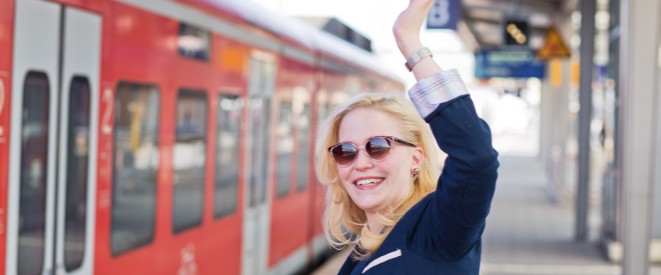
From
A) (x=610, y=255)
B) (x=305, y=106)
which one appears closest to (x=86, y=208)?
(x=305, y=106)

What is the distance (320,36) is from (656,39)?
393 centimetres

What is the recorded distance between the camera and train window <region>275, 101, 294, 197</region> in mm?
7887

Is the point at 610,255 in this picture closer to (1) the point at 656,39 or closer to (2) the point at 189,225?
(1) the point at 656,39

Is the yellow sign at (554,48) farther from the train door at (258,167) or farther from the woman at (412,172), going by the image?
the woman at (412,172)

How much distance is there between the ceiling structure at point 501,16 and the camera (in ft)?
65.1

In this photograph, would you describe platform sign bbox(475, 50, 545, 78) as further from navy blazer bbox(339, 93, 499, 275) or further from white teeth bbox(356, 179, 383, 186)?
navy blazer bbox(339, 93, 499, 275)

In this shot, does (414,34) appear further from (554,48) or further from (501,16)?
(501,16)

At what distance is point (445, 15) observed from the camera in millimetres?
11773

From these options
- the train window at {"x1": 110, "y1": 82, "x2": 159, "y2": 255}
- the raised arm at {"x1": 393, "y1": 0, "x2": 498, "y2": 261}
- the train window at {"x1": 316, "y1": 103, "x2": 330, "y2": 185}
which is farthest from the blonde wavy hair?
the train window at {"x1": 316, "y1": 103, "x2": 330, "y2": 185}

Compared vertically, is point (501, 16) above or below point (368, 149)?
above

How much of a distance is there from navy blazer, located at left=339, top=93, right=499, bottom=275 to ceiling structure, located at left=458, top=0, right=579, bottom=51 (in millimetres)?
14894

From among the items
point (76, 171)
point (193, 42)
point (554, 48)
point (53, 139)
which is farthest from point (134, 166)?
point (554, 48)

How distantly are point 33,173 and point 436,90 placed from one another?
7.34 feet

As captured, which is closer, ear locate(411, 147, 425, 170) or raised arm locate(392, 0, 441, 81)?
raised arm locate(392, 0, 441, 81)
